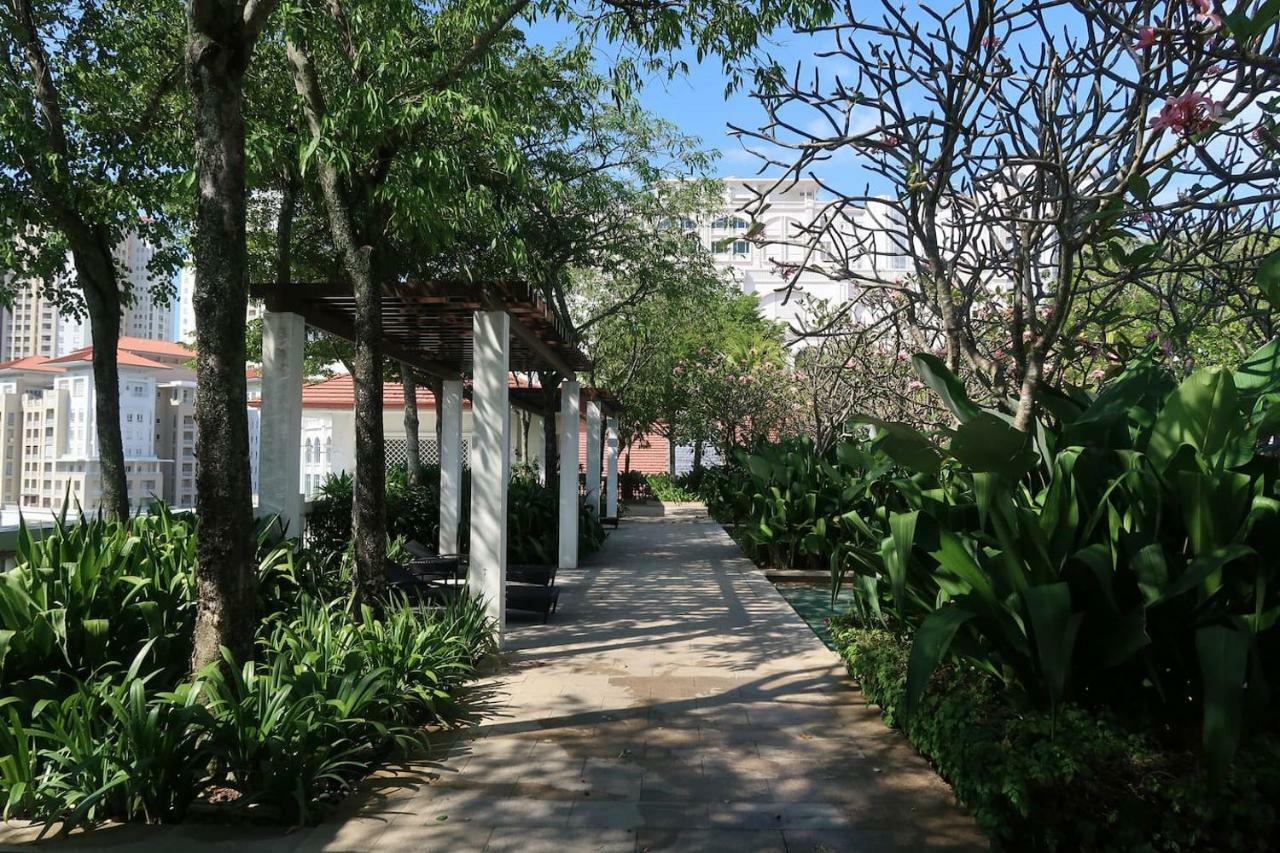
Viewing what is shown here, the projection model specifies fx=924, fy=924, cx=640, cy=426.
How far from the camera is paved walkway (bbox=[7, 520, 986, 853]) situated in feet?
12.0

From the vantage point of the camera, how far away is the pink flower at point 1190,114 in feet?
11.0

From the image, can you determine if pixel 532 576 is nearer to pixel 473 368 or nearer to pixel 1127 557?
pixel 473 368

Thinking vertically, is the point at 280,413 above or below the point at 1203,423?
above

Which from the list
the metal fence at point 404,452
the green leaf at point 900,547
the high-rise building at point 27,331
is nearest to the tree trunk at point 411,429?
the metal fence at point 404,452

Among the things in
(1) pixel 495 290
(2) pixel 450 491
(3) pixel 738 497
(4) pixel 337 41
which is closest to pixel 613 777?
(1) pixel 495 290

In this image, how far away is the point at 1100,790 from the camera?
3.24 metres

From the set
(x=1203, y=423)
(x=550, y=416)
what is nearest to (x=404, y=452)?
(x=550, y=416)

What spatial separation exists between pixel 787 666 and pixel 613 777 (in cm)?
274

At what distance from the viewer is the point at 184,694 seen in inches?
155

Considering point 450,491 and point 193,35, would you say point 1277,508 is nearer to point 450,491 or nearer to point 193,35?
point 193,35

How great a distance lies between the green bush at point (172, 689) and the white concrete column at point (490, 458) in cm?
85

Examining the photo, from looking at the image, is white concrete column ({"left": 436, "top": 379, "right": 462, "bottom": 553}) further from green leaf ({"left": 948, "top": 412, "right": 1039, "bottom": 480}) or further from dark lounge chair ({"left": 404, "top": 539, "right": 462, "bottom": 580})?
green leaf ({"left": 948, "top": 412, "right": 1039, "bottom": 480})

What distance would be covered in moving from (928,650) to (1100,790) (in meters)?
0.72

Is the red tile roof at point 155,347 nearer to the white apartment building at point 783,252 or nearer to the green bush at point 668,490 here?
the green bush at point 668,490
